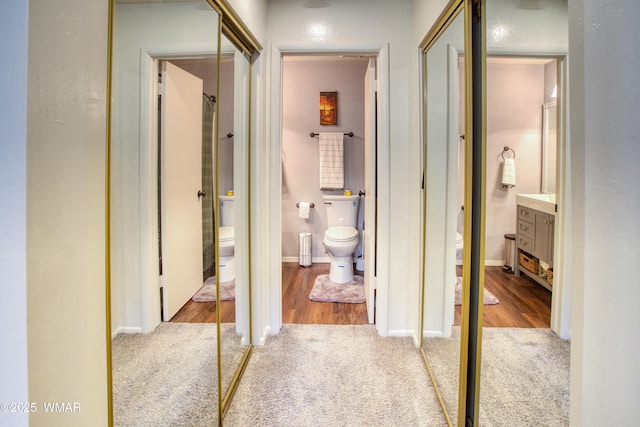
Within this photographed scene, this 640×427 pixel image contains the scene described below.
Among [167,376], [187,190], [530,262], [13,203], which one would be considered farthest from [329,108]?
[13,203]

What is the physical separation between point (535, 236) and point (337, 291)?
2426mm

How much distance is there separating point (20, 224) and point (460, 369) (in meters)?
1.56

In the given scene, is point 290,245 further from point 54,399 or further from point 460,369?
point 54,399

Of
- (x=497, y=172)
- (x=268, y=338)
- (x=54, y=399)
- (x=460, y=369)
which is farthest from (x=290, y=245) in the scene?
(x=54, y=399)

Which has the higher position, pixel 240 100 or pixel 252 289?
pixel 240 100

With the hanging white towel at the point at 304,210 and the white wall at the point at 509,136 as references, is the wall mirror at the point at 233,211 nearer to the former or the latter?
the white wall at the point at 509,136

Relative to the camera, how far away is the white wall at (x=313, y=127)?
402cm

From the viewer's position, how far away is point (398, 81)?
2.23 m

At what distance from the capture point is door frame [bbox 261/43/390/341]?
2.24 m

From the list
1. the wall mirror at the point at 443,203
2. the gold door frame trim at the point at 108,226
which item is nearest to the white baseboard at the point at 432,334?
the wall mirror at the point at 443,203

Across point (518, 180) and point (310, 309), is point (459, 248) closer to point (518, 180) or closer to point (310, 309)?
point (518, 180)

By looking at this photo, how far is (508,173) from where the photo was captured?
1.09 metres

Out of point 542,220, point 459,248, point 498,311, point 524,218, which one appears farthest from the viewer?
point 459,248

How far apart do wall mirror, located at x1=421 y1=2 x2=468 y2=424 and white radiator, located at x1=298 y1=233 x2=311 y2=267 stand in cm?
216
